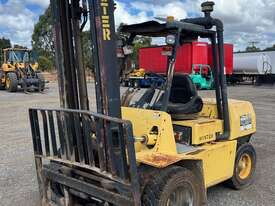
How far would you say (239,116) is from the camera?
6.17m

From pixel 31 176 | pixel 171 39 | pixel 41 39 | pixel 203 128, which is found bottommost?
pixel 31 176

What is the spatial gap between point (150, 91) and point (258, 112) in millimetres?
11185

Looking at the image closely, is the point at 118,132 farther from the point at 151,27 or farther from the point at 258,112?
the point at 258,112

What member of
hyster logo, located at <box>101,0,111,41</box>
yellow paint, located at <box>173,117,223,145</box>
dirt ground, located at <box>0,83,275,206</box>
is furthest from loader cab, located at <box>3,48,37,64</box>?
hyster logo, located at <box>101,0,111,41</box>

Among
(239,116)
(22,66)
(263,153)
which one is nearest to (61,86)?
(239,116)

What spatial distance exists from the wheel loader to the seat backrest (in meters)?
21.4

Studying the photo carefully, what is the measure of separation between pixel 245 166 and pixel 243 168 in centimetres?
6

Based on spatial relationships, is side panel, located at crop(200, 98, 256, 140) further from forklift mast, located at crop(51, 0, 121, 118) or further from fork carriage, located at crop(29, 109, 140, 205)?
fork carriage, located at crop(29, 109, 140, 205)

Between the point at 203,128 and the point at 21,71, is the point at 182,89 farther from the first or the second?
the point at 21,71

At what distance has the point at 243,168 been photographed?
6438 mm

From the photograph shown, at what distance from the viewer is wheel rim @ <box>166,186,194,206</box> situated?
4.55 meters

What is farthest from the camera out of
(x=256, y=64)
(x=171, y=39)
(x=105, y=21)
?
(x=256, y=64)

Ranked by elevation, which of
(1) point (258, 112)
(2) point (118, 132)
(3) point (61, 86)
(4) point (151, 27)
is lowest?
(1) point (258, 112)

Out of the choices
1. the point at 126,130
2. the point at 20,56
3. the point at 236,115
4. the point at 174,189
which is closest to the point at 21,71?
the point at 20,56
